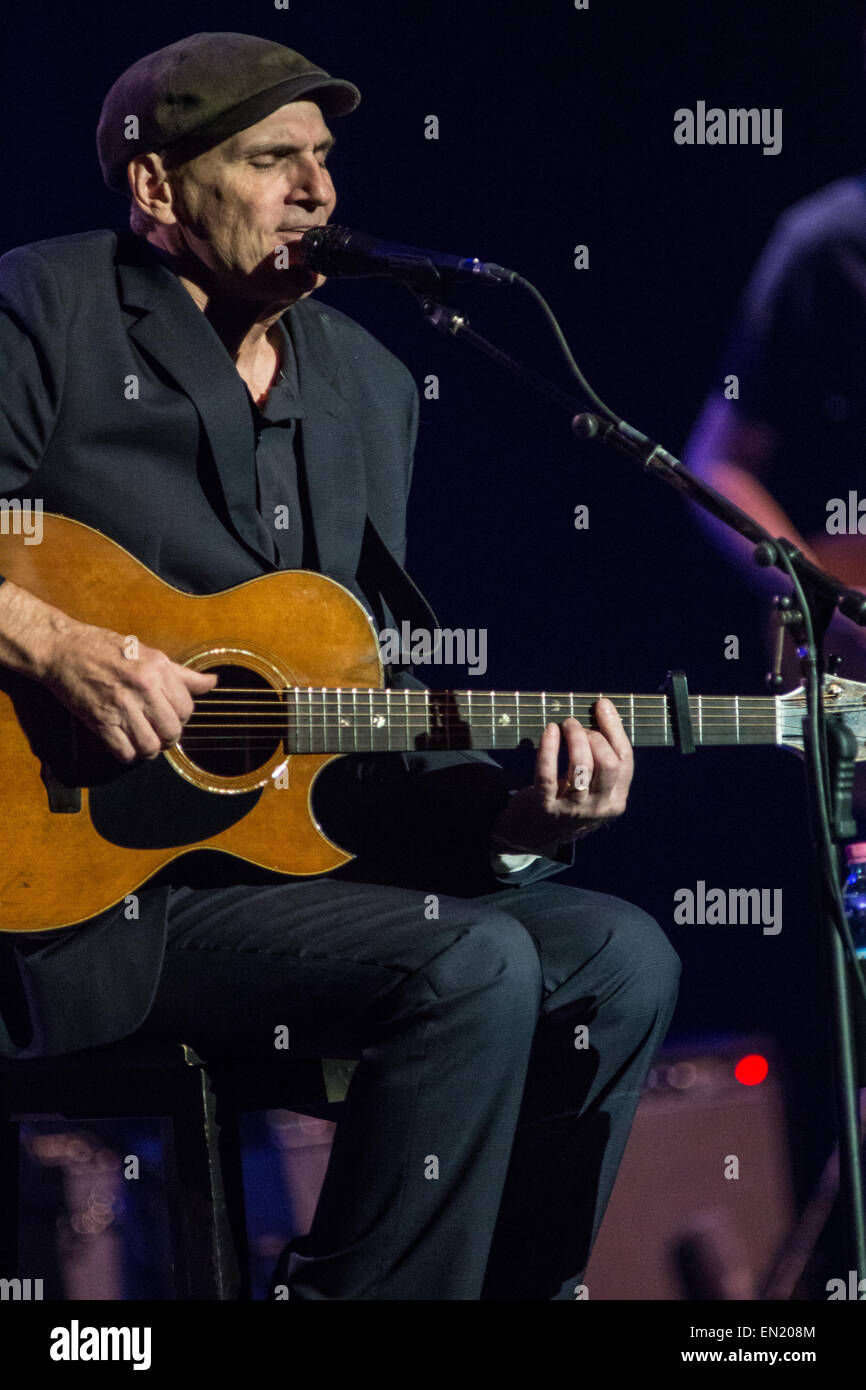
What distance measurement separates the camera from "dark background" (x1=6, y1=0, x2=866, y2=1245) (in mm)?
3176

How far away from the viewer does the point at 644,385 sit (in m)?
3.34

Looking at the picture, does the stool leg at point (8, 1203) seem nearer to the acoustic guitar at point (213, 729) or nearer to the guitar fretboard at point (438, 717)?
the acoustic guitar at point (213, 729)

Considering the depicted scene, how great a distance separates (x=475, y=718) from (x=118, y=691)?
0.63 meters

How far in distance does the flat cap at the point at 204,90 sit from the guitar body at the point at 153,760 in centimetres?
75

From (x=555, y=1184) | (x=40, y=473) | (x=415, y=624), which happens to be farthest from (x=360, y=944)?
(x=40, y=473)

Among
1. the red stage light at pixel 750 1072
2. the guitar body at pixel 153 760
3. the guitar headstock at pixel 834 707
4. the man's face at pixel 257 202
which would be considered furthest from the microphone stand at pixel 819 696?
the red stage light at pixel 750 1072

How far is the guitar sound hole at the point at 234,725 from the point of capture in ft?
6.88

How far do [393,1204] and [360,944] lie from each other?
360 millimetres

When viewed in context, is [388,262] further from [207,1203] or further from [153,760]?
[207,1203]

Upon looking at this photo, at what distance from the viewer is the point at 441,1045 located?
195cm

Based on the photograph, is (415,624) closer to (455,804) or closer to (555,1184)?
(455,804)

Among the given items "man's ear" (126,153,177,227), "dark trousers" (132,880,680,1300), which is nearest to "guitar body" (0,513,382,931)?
"dark trousers" (132,880,680,1300)

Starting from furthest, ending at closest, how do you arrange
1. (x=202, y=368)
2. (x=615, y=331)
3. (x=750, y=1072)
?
(x=615, y=331), (x=750, y=1072), (x=202, y=368)

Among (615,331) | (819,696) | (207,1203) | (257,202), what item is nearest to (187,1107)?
(207,1203)
